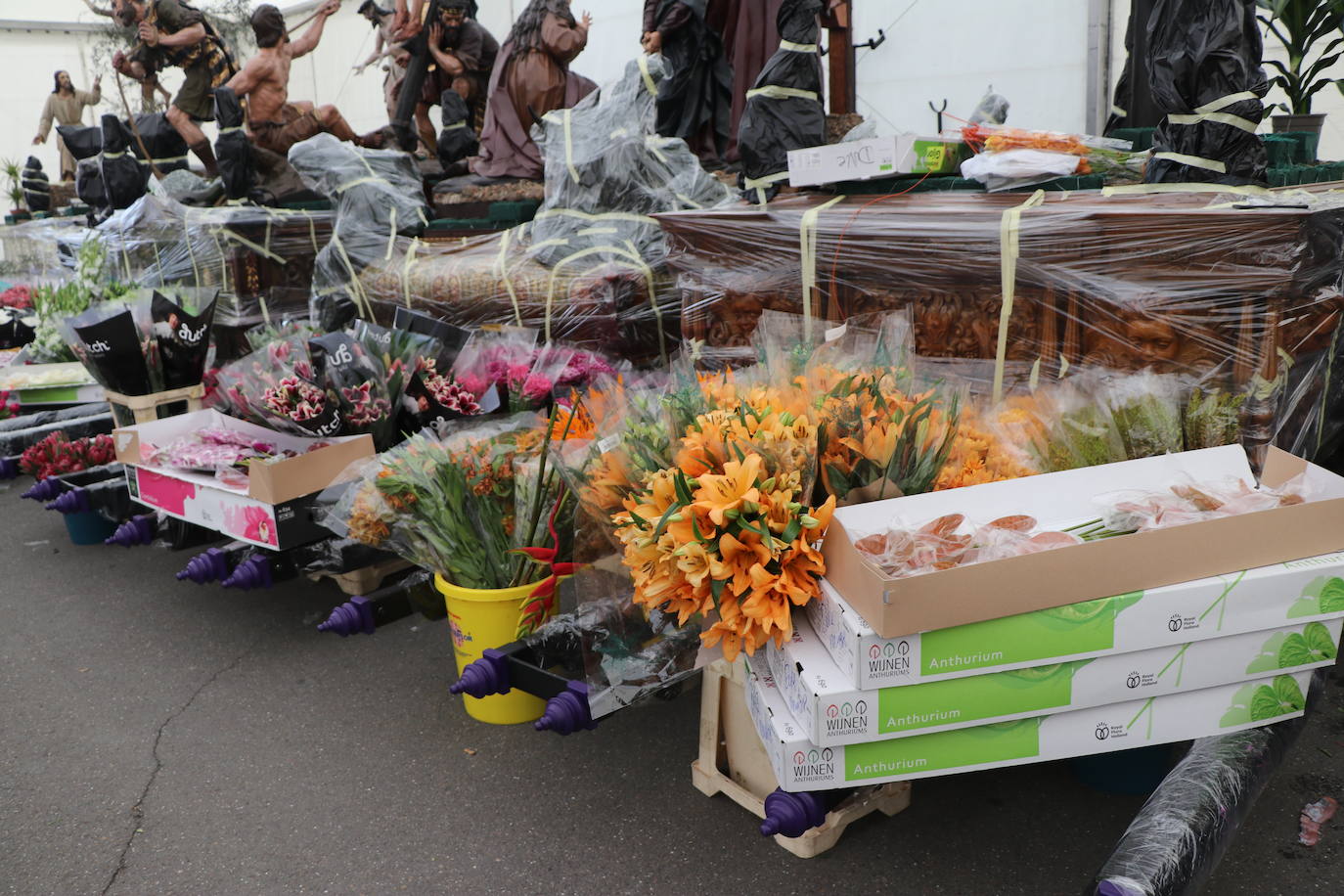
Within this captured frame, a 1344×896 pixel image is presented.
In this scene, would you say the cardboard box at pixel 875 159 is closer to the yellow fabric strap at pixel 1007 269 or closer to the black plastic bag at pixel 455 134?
the yellow fabric strap at pixel 1007 269

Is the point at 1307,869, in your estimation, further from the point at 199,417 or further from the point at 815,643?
the point at 199,417

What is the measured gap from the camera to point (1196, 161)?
284 centimetres

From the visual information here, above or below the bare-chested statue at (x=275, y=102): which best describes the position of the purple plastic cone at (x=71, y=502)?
below

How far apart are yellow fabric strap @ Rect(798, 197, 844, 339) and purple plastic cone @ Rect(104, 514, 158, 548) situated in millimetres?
2318

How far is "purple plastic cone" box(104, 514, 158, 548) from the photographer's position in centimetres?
337

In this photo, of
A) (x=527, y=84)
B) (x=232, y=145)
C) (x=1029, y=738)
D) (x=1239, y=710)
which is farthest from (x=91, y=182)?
(x=1239, y=710)

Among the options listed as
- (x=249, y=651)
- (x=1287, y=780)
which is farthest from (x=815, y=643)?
(x=249, y=651)

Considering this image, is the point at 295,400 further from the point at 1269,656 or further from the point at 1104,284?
the point at 1269,656

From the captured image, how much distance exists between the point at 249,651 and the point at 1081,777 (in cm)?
235

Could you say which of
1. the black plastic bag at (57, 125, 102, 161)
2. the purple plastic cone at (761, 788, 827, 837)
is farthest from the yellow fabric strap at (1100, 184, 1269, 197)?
the black plastic bag at (57, 125, 102, 161)

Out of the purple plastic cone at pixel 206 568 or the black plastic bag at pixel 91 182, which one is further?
the black plastic bag at pixel 91 182

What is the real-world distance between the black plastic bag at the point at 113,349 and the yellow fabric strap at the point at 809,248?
239 cm

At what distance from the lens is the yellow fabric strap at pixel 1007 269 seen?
2.57 meters

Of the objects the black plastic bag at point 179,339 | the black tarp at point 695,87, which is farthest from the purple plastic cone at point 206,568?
the black tarp at point 695,87
